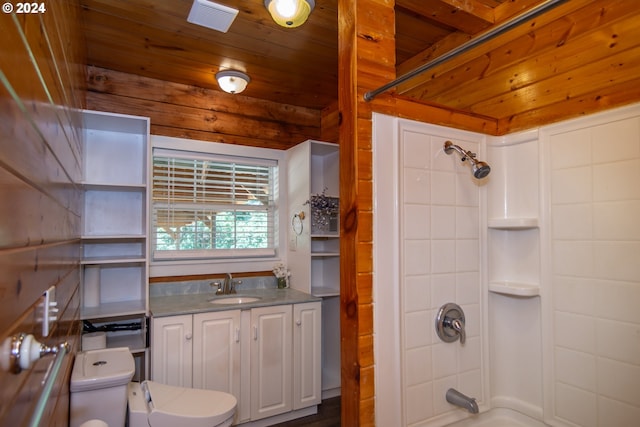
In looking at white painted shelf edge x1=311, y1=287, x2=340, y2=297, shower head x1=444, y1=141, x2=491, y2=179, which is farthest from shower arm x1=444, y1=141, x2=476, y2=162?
white painted shelf edge x1=311, y1=287, x2=340, y2=297

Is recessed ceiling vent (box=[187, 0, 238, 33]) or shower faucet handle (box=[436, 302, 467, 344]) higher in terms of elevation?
recessed ceiling vent (box=[187, 0, 238, 33])

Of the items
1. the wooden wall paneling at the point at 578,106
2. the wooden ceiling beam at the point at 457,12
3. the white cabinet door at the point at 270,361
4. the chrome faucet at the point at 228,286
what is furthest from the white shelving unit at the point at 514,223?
the chrome faucet at the point at 228,286

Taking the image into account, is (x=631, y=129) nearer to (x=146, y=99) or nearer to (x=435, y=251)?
(x=435, y=251)

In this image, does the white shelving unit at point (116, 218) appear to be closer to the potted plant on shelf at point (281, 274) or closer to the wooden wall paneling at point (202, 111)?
the wooden wall paneling at point (202, 111)

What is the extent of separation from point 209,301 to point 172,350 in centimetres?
45

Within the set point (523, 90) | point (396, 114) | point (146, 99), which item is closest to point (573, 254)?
point (523, 90)

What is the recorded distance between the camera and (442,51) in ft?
7.74

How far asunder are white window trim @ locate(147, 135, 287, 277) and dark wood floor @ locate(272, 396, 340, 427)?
1170mm

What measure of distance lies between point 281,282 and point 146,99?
5.94 ft

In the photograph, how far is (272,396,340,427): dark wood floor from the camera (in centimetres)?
255

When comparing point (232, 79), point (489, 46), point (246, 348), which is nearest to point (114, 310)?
point (246, 348)

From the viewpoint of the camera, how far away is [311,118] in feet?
11.6

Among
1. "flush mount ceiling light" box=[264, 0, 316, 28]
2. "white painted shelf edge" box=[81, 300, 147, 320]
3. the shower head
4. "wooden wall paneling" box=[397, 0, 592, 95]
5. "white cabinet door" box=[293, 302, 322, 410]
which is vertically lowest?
"white cabinet door" box=[293, 302, 322, 410]

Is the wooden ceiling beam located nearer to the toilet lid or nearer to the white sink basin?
the white sink basin
